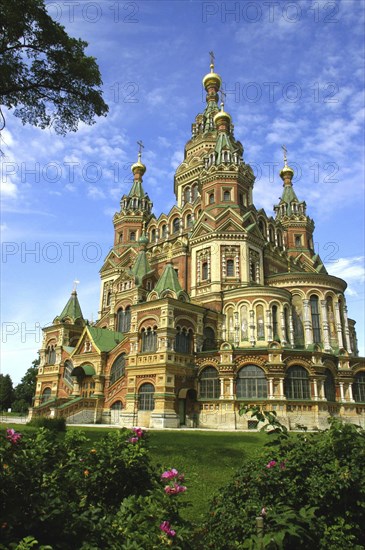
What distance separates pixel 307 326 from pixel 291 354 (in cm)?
594

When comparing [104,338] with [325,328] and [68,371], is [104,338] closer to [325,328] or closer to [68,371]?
[68,371]

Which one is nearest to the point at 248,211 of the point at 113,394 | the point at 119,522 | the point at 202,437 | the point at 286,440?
the point at 113,394

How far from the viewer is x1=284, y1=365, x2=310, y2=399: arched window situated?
2962 cm

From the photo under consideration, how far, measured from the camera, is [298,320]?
35.9 metres

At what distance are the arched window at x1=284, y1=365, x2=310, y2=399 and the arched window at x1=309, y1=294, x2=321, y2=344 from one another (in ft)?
19.8

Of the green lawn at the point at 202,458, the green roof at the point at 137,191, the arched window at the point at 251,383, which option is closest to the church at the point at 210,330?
the arched window at the point at 251,383

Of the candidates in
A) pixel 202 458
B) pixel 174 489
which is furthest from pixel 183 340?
pixel 174 489

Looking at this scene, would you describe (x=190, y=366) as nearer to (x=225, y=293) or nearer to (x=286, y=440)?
(x=225, y=293)

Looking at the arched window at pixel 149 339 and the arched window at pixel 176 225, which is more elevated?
the arched window at pixel 176 225

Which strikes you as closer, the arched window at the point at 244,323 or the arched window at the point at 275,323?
the arched window at the point at 275,323

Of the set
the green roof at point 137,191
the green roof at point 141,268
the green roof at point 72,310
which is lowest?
the green roof at point 72,310

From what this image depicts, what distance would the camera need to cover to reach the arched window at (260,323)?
32.8m

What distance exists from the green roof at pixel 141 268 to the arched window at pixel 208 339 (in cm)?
923

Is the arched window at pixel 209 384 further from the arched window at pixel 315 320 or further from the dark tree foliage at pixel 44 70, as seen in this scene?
the dark tree foliage at pixel 44 70
